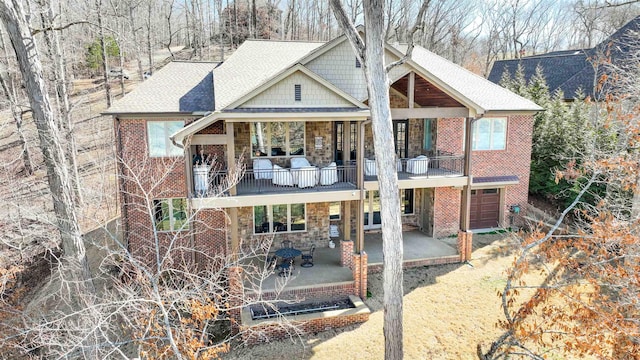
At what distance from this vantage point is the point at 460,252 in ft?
48.7

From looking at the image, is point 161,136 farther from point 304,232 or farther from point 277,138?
point 304,232

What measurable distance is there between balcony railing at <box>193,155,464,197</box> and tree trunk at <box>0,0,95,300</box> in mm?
3448

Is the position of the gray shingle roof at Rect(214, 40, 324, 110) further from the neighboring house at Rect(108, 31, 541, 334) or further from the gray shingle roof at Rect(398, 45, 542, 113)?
the gray shingle roof at Rect(398, 45, 542, 113)

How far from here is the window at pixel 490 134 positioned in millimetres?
17312

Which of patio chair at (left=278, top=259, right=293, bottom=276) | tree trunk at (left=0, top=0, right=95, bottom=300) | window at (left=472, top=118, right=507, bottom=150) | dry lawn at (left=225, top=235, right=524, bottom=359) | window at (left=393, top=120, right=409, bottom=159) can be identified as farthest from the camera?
window at (left=472, top=118, right=507, bottom=150)

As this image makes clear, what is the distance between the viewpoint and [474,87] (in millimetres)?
17688

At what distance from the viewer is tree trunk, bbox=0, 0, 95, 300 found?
30.2 feet

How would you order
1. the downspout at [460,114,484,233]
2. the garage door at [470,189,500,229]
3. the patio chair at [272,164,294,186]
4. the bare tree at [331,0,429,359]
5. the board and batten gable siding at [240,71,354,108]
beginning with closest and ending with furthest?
1. the bare tree at [331,0,429,359]
2. the board and batten gable siding at [240,71,354,108]
3. the patio chair at [272,164,294,186]
4. the downspout at [460,114,484,233]
5. the garage door at [470,189,500,229]

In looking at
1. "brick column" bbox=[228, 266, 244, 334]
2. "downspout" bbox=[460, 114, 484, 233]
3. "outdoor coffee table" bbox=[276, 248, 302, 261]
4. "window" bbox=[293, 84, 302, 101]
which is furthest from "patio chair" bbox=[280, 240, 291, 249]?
"downspout" bbox=[460, 114, 484, 233]

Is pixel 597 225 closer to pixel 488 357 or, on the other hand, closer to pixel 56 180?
pixel 488 357

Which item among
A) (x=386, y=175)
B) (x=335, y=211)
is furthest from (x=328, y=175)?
(x=386, y=175)

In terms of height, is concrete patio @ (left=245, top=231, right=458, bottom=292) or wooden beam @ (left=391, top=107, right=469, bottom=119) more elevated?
wooden beam @ (left=391, top=107, right=469, bottom=119)

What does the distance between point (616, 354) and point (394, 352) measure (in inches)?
171

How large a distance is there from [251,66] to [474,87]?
982cm
